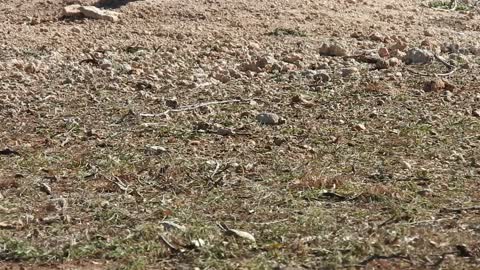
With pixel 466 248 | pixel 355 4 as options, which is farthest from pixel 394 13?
pixel 466 248

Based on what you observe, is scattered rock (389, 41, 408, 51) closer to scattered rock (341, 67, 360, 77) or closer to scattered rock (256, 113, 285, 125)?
scattered rock (341, 67, 360, 77)

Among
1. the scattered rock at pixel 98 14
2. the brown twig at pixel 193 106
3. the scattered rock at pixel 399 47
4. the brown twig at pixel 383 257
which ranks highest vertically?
the brown twig at pixel 383 257

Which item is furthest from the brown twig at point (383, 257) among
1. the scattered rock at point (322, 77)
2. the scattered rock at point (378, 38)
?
the scattered rock at point (378, 38)

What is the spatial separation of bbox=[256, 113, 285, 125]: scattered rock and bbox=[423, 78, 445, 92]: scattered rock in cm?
134

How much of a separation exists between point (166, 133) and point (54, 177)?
1003 millimetres

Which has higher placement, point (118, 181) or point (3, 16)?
point (118, 181)

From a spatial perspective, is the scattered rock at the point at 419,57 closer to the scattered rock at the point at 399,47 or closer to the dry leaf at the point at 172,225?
the scattered rock at the point at 399,47

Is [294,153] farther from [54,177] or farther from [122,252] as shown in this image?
[122,252]

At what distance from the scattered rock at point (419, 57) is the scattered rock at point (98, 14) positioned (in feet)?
11.0

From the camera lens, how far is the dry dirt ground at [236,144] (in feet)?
12.4

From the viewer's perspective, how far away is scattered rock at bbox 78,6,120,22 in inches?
385

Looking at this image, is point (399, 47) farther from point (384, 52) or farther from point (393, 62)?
point (393, 62)

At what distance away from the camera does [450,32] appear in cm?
974

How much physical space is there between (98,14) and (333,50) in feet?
9.14
